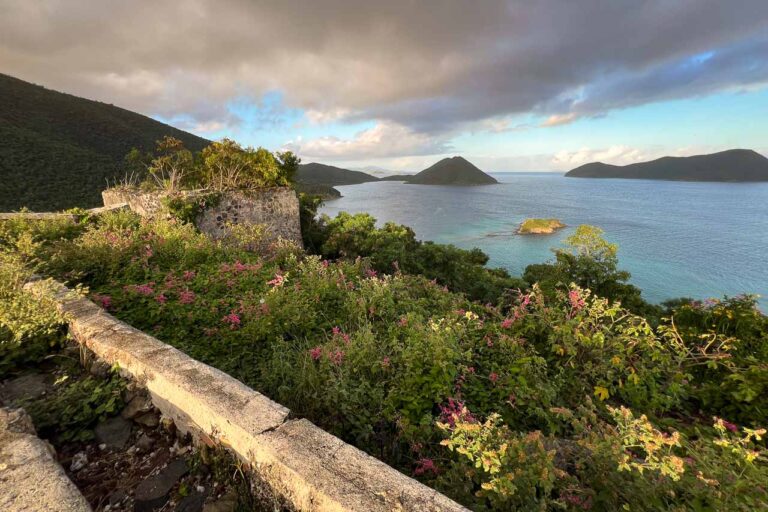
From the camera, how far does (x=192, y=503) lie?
206 centimetres

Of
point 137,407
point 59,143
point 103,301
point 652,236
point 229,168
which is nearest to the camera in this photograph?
point 137,407

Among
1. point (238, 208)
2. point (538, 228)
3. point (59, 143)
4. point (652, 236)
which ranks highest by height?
point (59, 143)

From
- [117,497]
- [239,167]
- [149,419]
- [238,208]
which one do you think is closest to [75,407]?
[149,419]

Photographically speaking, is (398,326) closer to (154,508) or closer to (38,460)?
(154,508)

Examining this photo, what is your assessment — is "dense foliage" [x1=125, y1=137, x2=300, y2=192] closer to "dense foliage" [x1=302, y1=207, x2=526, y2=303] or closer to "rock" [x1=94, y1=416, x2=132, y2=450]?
"dense foliage" [x1=302, y1=207, x2=526, y2=303]

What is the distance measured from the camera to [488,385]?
357 cm

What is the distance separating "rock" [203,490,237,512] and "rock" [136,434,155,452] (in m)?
0.84

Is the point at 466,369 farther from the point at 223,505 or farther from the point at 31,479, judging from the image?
the point at 31,479

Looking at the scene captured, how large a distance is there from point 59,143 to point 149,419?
5234 centimetres

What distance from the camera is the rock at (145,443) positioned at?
2.47 meters

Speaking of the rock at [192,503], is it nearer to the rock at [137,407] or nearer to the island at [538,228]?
the rock at [137,407]

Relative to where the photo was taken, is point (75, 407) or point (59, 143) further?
point (59, 143)

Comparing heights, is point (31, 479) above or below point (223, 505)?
above

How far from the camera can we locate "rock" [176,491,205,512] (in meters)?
2.03
